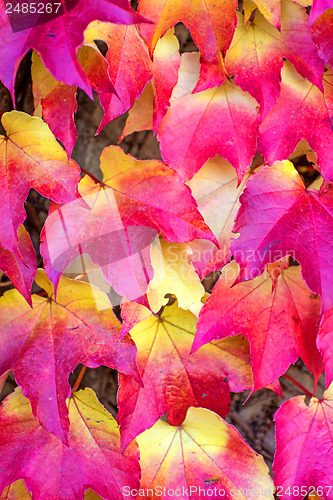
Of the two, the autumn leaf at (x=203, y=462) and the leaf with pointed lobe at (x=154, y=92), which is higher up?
the leaf with pointed lobe at (x=154, y=92)

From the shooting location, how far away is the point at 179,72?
0.71 m

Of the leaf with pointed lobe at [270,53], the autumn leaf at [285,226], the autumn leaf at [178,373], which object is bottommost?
the autumn leaf at [178,373]

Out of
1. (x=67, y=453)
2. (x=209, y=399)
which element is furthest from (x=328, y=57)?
(x=67, y=453)

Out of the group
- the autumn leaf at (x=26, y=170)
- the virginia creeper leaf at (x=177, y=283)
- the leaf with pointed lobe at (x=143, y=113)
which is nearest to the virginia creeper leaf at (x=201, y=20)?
the leaf with pointed lobe at (x=143, y=113)

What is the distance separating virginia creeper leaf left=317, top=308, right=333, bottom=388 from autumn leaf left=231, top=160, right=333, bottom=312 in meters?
0.09

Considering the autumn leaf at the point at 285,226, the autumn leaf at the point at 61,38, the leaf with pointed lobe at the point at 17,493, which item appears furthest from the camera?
the leaf with pointed lobe at the point at 17,493

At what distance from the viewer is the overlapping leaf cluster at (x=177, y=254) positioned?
61 cm

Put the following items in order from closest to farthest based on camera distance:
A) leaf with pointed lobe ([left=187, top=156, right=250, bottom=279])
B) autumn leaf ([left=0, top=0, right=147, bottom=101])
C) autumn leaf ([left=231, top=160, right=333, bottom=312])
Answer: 1. autumn leaf ([left=0, top=0, right=147, bottom=101])
2. autumn leaf ([left=231, top=160, right=333, bottom=312])
3. leaf with pointed lobe ([left=187, top=156, right=250, bottom=279])

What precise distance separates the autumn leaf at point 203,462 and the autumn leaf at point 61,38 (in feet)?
2.14

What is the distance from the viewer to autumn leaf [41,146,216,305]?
60 centimetres

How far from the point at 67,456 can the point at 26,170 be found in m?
0.51

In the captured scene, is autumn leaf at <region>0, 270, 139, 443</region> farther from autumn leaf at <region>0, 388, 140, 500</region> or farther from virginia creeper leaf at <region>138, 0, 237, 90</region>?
virginia creeper leaf at <region>138, 0, 237, 90</region>

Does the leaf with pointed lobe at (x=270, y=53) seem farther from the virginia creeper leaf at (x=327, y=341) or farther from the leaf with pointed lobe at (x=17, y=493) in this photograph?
the leaf with pointed lobe at (x=17, y=493)

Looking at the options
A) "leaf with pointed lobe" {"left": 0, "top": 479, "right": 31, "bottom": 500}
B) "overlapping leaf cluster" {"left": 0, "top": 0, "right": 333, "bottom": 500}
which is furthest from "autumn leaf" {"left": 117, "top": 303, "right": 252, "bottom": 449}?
"leaf with pointed lobe" {"left": 0, "top": 479, "right": 31, "bottom": 500}
